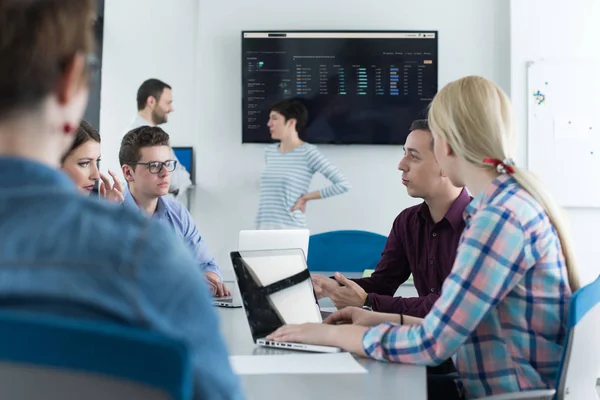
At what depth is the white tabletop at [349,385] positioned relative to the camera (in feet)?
4.16

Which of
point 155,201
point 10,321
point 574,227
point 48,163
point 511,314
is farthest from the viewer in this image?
point 574,227

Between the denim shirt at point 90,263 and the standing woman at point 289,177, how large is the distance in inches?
168

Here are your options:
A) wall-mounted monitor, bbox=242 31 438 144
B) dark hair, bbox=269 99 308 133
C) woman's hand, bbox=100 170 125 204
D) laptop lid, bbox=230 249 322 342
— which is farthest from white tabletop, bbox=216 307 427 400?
wall-mounted monitor, bbox=242 31 438 144

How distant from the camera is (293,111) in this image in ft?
16.7

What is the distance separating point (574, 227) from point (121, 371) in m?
4.95

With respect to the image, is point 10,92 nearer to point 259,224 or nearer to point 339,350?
point 339,350

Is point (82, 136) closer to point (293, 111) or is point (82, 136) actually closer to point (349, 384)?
point (349, 384)

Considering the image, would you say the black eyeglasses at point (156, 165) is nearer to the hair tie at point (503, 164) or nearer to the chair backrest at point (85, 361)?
the hair tie at point (503, 164)

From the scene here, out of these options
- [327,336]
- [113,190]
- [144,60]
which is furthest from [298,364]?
[144,60]

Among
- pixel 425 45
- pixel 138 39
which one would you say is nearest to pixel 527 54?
pixel 425 45

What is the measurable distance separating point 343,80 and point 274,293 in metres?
3.65

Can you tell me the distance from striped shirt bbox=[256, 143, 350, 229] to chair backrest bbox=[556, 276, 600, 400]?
11.1ft

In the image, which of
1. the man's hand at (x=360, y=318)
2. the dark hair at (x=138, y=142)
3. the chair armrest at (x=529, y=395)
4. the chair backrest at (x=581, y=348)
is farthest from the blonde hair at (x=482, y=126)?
the dark hair at (x=138, y=142)

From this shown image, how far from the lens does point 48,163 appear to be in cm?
67
